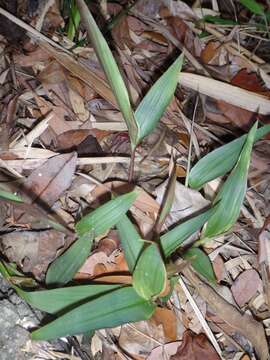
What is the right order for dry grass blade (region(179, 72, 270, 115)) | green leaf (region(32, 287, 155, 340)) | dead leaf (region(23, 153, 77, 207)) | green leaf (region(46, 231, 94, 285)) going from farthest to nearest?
dry grass blade (region(179, 72, 270, 115)) → dead leaf (region(23, 153, 77, 207)) → green leaf (region(46, 231, 94, 285)) → green leaf (region(32, 287, 155, 340))

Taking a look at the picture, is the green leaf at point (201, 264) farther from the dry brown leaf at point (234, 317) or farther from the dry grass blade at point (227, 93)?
the dry grass blade at point (227, 93)

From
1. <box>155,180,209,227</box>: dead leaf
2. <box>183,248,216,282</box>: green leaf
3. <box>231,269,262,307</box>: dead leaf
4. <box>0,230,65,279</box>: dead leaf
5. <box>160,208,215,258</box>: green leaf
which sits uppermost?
<box>0,230,65,279</box>: dead leaf

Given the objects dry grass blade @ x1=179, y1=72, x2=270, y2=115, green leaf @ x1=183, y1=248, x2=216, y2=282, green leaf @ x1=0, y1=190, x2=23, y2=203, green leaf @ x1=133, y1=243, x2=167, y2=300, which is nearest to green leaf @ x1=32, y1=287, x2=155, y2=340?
green leaf @ x1=133, y1=243, x2=167, y2=300

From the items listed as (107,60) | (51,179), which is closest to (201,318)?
(51,179)

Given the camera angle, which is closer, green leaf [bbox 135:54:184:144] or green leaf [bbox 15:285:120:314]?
green leaf [bbox 15:285:120:314]

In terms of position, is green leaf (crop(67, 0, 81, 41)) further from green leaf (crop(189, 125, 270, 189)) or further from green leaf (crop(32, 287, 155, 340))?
green leaf (crop(32, 287, 155, 340))

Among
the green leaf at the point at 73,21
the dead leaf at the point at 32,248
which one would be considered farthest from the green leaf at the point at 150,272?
the green leaf at the point at 73,21

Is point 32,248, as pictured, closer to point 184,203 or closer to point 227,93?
point 184,203
